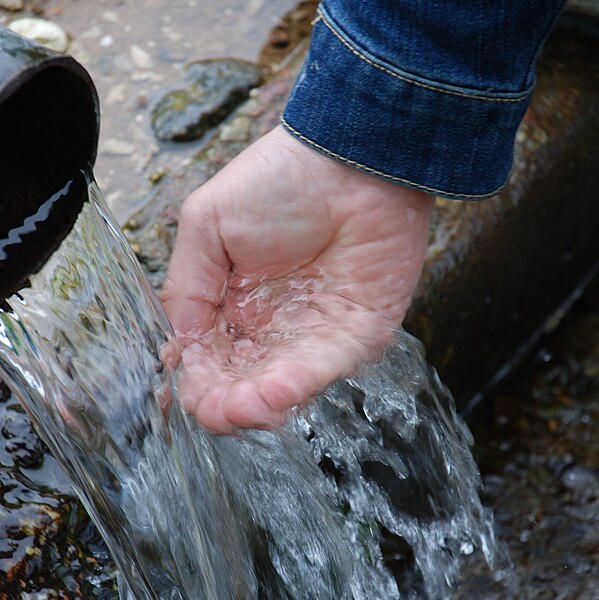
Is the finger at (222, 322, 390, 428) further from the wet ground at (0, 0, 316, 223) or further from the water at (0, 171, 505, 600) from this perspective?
the wet ground at (0, 0, 316, 223)

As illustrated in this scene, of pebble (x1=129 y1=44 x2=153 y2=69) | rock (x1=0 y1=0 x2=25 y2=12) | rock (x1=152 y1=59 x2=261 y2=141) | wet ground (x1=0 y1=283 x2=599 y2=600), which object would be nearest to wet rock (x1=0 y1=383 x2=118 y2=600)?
wet ground (x1=0 y1=283 x2=599 y2=600)

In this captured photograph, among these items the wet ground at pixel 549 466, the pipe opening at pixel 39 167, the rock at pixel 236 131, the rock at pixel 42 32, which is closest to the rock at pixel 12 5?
the rock at pixel 42 32

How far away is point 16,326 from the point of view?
133 centimetres

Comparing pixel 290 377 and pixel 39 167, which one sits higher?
pixel 39 167

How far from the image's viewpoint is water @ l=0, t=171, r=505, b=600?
1401mm

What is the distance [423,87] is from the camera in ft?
4.79

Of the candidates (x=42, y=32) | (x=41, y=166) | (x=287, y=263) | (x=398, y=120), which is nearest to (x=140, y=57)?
(x=42, y=32)

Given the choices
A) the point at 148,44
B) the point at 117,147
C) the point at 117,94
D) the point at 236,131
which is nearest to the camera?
the point at 236,131

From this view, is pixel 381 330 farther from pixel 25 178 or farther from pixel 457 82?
pixel 25 178

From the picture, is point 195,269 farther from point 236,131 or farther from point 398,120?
point 236,131

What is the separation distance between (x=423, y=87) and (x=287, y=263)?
1.40ft

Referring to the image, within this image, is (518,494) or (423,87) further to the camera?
(518,494)

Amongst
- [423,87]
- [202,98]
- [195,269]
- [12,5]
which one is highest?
[423,87]

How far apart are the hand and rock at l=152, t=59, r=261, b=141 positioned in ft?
2.56
